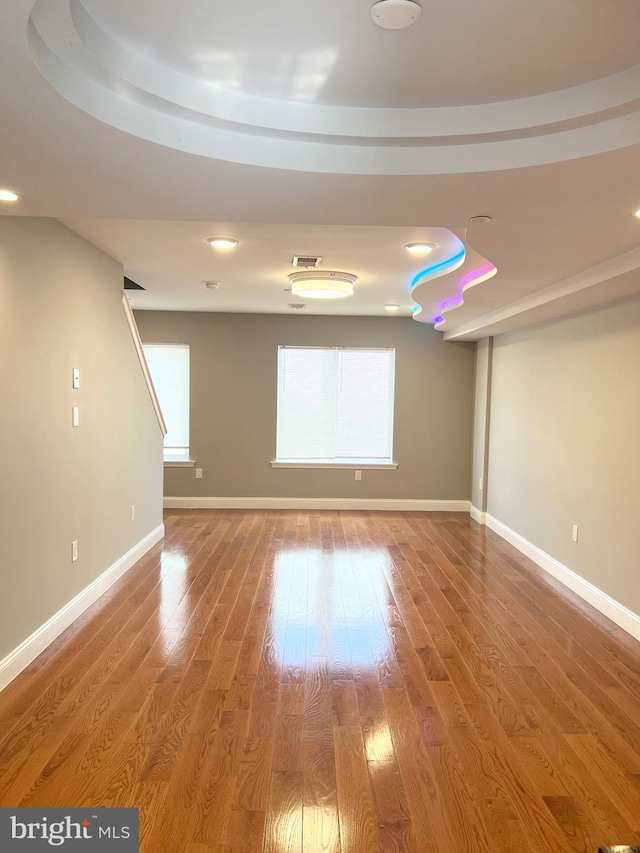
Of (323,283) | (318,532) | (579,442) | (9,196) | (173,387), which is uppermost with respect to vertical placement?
(323,283)

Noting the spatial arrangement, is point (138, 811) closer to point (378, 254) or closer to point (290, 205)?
point (290, 205)

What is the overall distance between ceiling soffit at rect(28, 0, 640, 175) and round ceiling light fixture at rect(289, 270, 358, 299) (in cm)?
269

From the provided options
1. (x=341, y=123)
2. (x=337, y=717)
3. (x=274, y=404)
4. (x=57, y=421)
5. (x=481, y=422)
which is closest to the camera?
(x=341, y=123)

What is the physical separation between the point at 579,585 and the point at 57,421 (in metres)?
3.75

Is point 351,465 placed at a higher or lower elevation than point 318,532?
higher

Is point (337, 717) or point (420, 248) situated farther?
point (420, 248)

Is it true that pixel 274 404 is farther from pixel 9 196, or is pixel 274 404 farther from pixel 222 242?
pixel 9 196

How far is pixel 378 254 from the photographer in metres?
4.11

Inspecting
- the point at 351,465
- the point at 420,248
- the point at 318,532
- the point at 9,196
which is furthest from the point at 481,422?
the point at 9,196

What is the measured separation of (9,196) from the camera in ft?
7.85

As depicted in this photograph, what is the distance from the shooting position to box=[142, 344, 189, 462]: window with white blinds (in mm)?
7398

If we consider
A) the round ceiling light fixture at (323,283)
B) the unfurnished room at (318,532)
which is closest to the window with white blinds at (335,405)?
the unfurnished room at (318,532)

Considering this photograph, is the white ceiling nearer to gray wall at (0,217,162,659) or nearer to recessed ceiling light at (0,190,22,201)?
recessed ceiling light at (0,190,22,201)

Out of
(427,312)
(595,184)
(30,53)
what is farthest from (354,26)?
(427,312)
